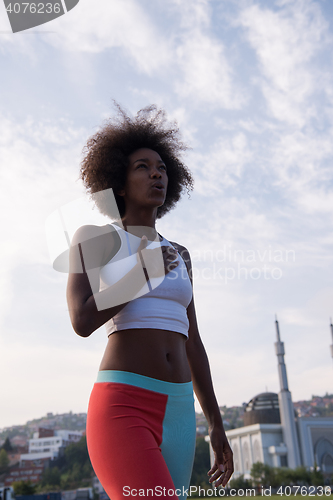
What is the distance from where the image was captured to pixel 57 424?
5133 inches

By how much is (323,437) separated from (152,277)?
4852 centimetres

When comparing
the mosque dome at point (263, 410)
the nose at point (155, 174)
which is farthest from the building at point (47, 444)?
the nose at point (155, 174)

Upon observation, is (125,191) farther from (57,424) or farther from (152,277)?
(57,424)

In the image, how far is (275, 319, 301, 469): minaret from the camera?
4159 centimetres

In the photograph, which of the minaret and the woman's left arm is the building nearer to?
the minaret

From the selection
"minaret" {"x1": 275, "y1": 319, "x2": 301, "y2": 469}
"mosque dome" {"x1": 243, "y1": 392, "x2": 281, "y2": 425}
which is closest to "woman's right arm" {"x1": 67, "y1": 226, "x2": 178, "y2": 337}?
"minaret" {"x1": 275, "y1": 319, "x2": 301, "y2": 469}

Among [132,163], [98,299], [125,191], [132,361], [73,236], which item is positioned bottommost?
[132,361]

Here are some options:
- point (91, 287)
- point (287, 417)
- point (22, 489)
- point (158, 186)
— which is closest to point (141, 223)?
point (158, 186)

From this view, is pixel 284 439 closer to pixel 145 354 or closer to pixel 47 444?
pixel 145 354

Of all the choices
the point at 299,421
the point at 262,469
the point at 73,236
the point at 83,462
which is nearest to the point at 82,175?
the point at 73,236

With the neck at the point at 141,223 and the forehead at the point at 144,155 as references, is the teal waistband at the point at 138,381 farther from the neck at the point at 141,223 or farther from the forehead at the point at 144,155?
the forehead at the point at 144,155

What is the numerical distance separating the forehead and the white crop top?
0.48 meters

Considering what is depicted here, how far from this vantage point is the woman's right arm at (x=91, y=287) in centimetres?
144

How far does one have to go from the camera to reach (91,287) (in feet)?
5.00
